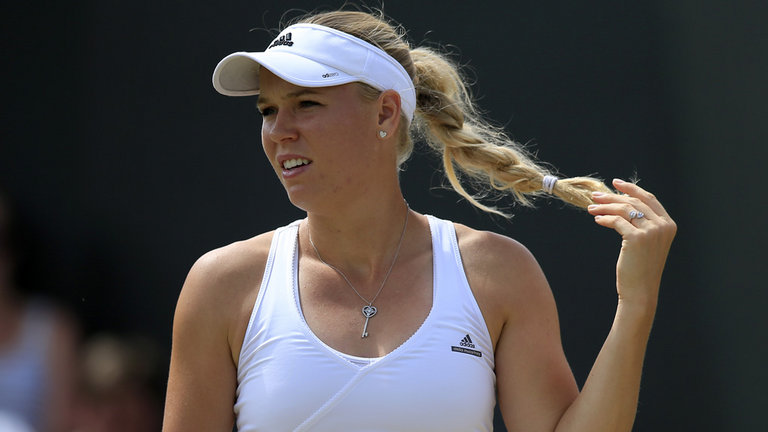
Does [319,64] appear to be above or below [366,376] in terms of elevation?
above

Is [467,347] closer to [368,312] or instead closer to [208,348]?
[368,312]

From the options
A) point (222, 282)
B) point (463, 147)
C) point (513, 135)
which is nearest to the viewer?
point (222, 282)

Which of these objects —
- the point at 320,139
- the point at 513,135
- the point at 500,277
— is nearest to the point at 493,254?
the point at 500,277

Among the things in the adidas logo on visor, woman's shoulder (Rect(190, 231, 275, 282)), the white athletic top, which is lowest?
the white athletic top

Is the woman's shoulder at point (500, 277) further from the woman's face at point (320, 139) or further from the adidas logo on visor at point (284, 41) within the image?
the adidas logo on visor at point (284, 41)

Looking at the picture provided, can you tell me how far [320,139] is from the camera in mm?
1894

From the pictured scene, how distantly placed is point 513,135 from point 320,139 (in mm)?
1127

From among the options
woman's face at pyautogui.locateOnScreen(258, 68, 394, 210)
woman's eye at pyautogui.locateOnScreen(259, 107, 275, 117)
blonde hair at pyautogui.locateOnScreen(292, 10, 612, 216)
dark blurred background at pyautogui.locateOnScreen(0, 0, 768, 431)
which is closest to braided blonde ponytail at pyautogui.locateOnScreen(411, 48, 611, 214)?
blonde hair at pyautogui.locateOnScreen(292, 10, 612, 216)

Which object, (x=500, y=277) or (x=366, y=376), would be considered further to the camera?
(x=500, y=277)

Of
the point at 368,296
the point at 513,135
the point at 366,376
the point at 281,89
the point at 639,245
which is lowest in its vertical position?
the point at 366,376

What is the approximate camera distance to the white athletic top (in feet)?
5.89

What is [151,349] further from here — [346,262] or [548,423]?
[548,423]

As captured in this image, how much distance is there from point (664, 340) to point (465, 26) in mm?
1068

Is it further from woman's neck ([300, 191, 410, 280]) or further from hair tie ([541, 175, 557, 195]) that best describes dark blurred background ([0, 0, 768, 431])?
woman's neck ([300, 191, 410, 280])
